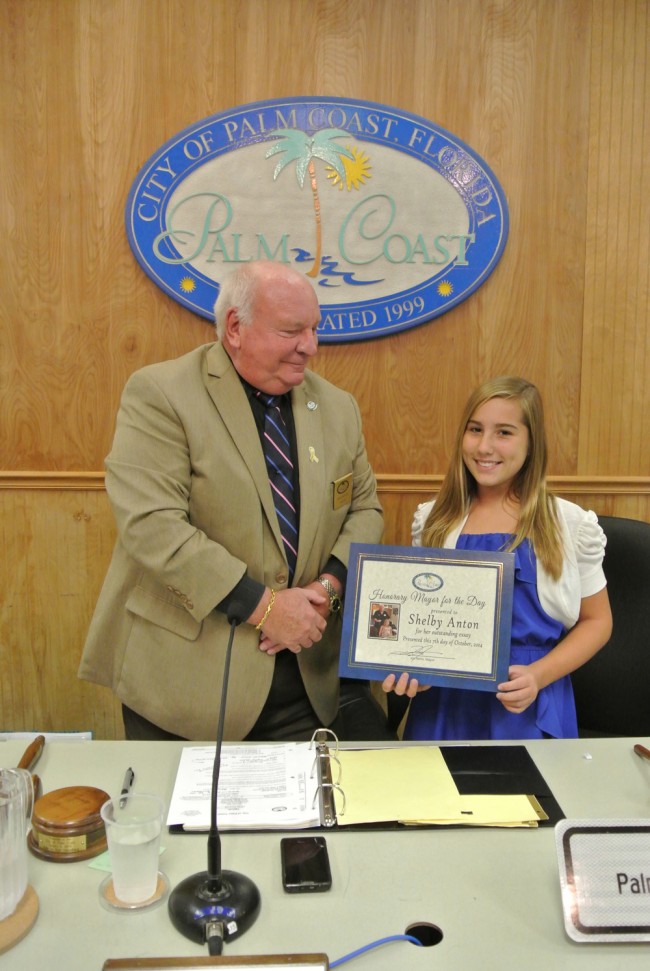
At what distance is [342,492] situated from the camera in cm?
188

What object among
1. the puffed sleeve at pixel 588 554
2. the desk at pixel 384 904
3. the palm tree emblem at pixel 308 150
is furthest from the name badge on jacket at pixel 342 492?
the palm tree emblem at pixel 308 150

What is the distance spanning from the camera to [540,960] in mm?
917

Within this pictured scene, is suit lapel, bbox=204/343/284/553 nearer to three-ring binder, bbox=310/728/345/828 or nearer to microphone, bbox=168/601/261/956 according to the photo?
three-ring binder, bbox=310/728/345/828

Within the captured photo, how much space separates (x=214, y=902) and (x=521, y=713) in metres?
0.90

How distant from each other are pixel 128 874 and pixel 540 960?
0.52 meters

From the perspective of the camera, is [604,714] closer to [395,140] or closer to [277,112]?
[395,140]

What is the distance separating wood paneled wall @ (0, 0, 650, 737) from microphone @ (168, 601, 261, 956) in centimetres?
166

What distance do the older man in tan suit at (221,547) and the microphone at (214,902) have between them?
0.66 metres

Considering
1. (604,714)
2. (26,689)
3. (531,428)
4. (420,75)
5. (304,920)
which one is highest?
(420,75)

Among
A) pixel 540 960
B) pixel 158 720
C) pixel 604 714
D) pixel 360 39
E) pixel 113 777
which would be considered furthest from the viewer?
pixel 360 39

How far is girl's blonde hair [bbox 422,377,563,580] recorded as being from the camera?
171 centimetres

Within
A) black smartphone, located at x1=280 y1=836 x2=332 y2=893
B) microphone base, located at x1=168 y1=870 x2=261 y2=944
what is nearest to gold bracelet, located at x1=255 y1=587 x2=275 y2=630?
black smartphone, located at x1=280 y1=836 x2=332 y2=893

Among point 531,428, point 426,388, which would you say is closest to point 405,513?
point 426,388

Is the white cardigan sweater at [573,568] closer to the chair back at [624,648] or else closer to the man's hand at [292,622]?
the chair back at [624,648]
